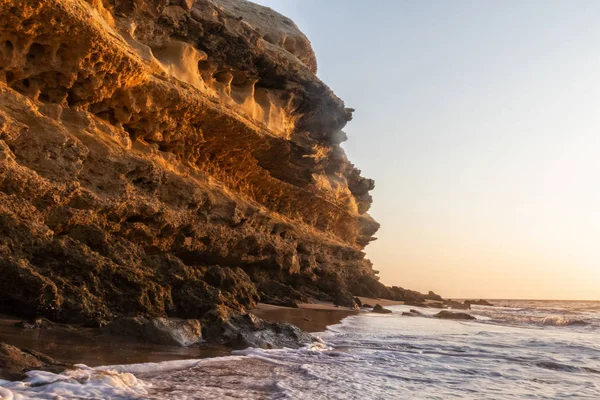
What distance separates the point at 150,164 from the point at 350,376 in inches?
331

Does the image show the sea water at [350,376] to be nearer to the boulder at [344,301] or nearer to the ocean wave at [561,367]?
the ocean wave at [561,367]

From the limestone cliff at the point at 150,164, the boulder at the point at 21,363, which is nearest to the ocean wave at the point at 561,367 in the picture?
the limestone cliff at the point at 150,164

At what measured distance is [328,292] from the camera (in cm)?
2455

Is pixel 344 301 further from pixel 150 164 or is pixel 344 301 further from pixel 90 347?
pixel 90 347

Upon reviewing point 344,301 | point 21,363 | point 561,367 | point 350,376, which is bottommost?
point 350,376

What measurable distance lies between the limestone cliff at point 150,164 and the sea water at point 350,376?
3157mm

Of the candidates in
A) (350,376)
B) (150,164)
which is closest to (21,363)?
(350,376)

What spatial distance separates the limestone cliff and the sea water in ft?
10.4

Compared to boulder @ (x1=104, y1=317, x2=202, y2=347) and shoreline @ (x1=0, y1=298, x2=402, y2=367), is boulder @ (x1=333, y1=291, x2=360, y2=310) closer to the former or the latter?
shoreline @ (x1=0, y1=298, x2=402, y2=367)

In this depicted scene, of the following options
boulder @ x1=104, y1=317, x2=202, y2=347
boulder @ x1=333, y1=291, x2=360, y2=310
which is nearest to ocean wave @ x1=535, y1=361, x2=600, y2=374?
boulder @ x1=104, y1=317, x2=202, y2=347

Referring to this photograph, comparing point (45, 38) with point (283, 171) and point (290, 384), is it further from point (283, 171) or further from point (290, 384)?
point (283, 171)

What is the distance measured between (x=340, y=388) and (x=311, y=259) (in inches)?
681

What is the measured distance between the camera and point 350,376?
6.56m

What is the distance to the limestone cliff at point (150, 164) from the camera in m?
9.41
